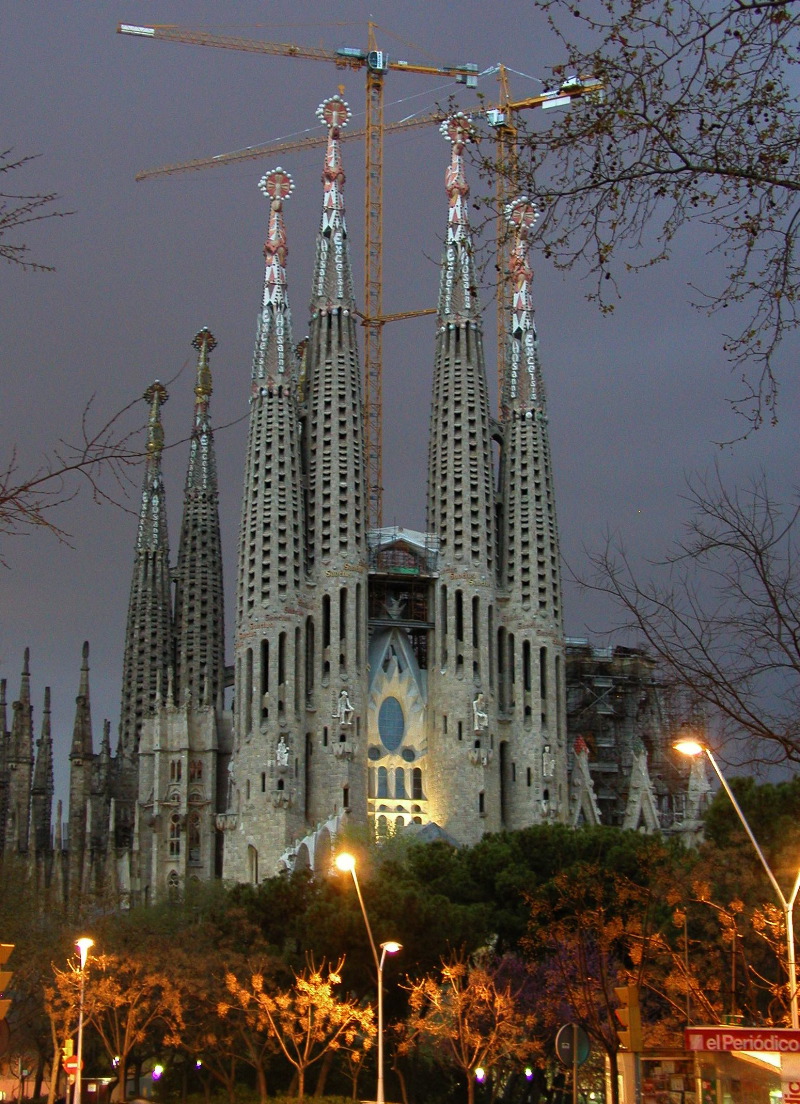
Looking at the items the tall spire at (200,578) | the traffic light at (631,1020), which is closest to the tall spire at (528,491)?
the tall spire at (200,578)

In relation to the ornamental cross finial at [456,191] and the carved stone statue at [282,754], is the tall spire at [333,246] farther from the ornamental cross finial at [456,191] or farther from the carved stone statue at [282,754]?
the carved stone statue at [282,754]

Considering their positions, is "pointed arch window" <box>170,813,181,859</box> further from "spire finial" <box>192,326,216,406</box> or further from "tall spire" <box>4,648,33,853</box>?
"spire finial" <box>192,326,216,406</box>

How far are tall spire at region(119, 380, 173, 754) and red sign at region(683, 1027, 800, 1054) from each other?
3187 inches

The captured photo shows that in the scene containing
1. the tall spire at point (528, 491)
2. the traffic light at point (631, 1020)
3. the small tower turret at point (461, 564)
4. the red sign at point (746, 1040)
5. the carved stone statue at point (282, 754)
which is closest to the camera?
the red sign at point (746, 1040)

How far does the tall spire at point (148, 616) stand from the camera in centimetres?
9788

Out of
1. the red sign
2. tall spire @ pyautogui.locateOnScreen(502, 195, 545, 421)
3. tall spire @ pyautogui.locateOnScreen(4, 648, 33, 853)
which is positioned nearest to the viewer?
the red sign

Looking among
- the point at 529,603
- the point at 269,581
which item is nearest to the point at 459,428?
the point at 529,603

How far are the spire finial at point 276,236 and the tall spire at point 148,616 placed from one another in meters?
12.0

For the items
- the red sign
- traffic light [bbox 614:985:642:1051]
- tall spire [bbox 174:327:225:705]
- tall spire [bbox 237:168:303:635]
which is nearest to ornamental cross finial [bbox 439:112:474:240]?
tall spire [bbox 237:168:303:635]

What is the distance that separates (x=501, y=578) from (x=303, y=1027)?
49.6 metres

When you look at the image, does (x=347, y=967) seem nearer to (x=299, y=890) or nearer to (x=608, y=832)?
(x=299, y=890)


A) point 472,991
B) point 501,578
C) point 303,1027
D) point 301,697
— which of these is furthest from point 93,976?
point 501,578

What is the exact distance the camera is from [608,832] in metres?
64.9

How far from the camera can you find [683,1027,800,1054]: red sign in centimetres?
1520
